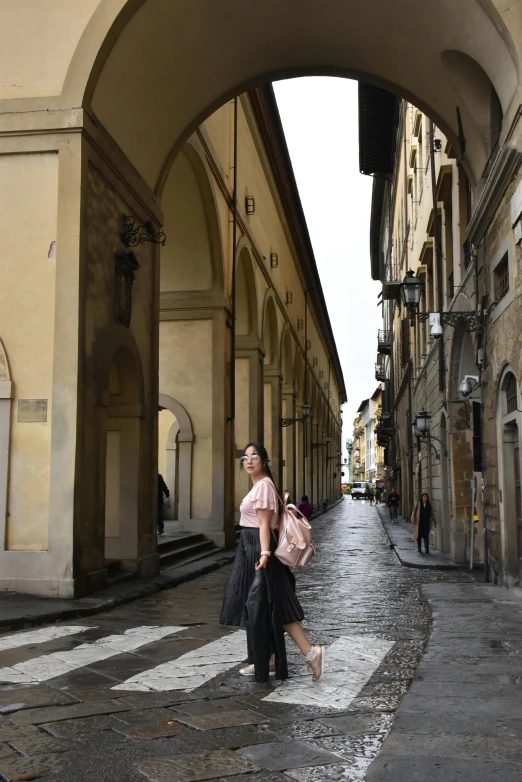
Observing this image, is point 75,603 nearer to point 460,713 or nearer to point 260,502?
point 260,502

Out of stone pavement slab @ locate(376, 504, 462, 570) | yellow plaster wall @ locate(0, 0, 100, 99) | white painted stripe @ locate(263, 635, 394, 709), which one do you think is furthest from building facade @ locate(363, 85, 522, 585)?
yellow plaster wall @ locate(0, 0, 100, 99)

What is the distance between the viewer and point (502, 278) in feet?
34.6

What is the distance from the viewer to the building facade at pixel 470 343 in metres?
10.1

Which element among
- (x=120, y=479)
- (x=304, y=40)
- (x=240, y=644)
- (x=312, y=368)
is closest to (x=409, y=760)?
(x=240, y=644)

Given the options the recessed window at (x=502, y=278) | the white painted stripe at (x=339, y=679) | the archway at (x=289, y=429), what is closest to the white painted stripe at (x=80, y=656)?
the white painted stripe at (x=339, y=679)

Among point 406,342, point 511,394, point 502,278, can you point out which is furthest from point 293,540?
point 406,342

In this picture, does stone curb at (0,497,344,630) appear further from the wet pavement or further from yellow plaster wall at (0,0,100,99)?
yellow plaster wall at (0,0,100,99)

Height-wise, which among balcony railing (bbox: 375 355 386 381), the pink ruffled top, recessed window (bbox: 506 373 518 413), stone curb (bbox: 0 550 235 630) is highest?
balcony railing (bbox: 375 355 386 381)

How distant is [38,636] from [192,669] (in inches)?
80.6

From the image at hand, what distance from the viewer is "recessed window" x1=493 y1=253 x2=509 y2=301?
33.4ft

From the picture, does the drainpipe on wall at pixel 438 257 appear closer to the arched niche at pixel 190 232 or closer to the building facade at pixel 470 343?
the building facade at pixel 470 343

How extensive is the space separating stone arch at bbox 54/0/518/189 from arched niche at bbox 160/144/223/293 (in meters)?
2.71

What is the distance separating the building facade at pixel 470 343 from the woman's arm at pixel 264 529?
513cm

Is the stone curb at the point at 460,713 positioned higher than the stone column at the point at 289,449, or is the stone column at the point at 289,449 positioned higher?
the stone column at the point at 289,449
